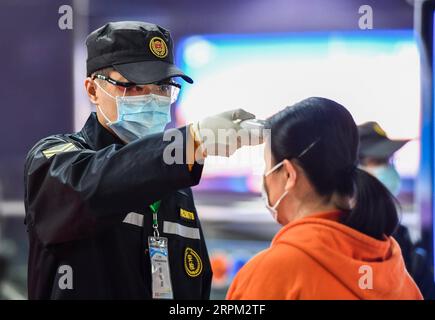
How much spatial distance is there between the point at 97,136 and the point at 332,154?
23.2 inches

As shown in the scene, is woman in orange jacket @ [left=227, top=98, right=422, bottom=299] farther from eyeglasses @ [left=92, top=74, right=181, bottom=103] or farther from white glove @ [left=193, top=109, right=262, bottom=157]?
eyeglasses @ [left=92, top=74, right=181, bottom=103]

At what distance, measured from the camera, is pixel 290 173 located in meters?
1.46

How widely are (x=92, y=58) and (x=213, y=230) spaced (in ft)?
→ 4.61

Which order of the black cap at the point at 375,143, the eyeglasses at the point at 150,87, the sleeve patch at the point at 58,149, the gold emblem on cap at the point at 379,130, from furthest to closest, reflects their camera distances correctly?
the gold emblem on cap at the point at 379,130, the black cap at the point at 375,143, the eyeglasses at the point at 150,87, the sleeve patch at the point at 58,149

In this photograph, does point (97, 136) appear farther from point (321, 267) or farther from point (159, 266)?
point (321, 267)

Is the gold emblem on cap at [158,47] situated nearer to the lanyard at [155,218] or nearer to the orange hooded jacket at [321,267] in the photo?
the lanyard at [155,218]

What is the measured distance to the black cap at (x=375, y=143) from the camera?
2055 millimetres

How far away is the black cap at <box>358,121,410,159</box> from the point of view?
2055mm

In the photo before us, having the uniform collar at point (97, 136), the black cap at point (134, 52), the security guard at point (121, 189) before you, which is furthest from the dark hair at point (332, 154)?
the uniform collar at point (97, 136)

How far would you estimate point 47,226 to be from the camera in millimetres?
1519

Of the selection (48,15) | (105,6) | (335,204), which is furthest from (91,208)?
(48,15)

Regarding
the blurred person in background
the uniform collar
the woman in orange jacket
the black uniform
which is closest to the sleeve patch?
the black uniform

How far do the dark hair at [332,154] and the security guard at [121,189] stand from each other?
4.3 inches

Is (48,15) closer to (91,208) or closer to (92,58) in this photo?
(92,58)
